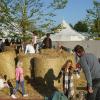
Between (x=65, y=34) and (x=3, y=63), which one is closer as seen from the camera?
(x=3, y=63)

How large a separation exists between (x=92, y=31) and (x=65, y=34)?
734 inches

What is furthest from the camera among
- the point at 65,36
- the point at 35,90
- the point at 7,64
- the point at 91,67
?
the point at 65,36

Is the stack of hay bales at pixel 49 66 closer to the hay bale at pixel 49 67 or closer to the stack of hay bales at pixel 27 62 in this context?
the hay bale at pixel 49 67

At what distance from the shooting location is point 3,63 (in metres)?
16.3

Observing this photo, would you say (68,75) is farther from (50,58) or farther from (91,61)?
(91,61)

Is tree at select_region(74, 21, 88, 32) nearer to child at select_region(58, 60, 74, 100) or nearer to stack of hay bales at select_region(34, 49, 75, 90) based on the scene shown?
stack of hay bales at select_region(34, 49, 75, 90)

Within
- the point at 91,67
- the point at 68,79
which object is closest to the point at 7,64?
the point at 68,79

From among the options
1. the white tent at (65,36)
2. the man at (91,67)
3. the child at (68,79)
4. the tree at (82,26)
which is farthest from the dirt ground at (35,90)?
the tree at (82,26)

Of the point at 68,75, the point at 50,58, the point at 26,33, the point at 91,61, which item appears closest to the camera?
the point at 91,61

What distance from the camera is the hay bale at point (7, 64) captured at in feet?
53.5

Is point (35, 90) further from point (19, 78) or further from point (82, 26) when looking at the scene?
point (82, 26)

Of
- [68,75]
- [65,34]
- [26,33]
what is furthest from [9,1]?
[68,75]

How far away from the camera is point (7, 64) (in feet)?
53.7

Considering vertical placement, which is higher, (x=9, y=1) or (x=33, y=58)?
(x=9, y=1)
